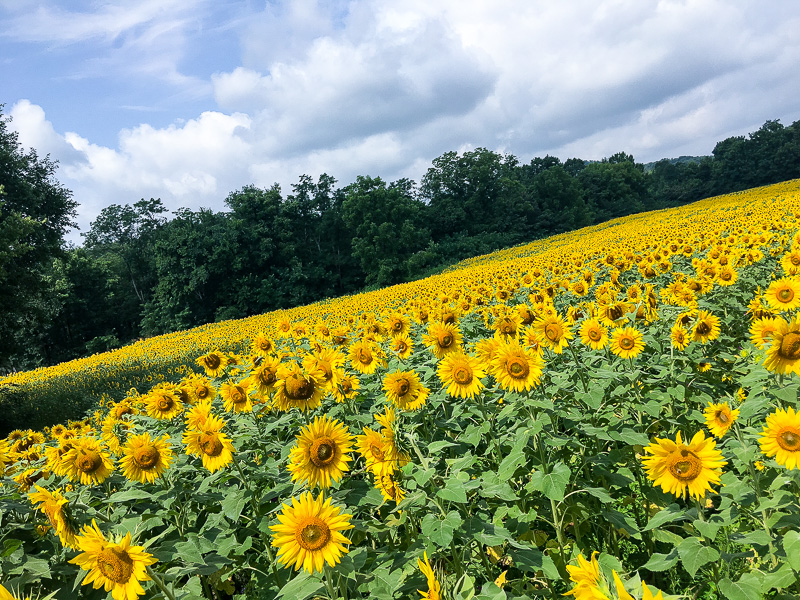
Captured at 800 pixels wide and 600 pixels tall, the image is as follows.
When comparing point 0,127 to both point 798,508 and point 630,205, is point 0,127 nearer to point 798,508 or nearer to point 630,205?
point 798,508

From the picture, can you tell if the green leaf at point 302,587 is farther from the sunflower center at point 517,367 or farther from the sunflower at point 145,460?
the sunflower center at point 517,367

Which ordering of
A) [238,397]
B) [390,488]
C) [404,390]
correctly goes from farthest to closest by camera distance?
[238,397] → [404,390] → [390,488]

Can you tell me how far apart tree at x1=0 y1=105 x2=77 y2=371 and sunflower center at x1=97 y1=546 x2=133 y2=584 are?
13.5 m

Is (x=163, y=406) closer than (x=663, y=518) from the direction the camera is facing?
No

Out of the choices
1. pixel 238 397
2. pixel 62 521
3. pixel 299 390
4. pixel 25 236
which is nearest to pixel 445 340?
pixel 299 390

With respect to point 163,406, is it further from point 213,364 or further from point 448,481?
point 448,481

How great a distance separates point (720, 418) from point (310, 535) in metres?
2.35

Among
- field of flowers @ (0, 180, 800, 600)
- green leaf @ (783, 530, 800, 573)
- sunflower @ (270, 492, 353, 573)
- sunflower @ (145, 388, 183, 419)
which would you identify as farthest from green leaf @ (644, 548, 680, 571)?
sunflower @ (145, 388, 183, 419)

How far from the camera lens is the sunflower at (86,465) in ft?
9.00

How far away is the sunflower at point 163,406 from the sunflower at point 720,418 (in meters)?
3.89

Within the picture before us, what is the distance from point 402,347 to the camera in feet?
14.4

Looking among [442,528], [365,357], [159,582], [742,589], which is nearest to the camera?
[159,582]

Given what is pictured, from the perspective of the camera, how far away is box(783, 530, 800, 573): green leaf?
1779 millimetres

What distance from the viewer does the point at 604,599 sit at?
1.17 meters
